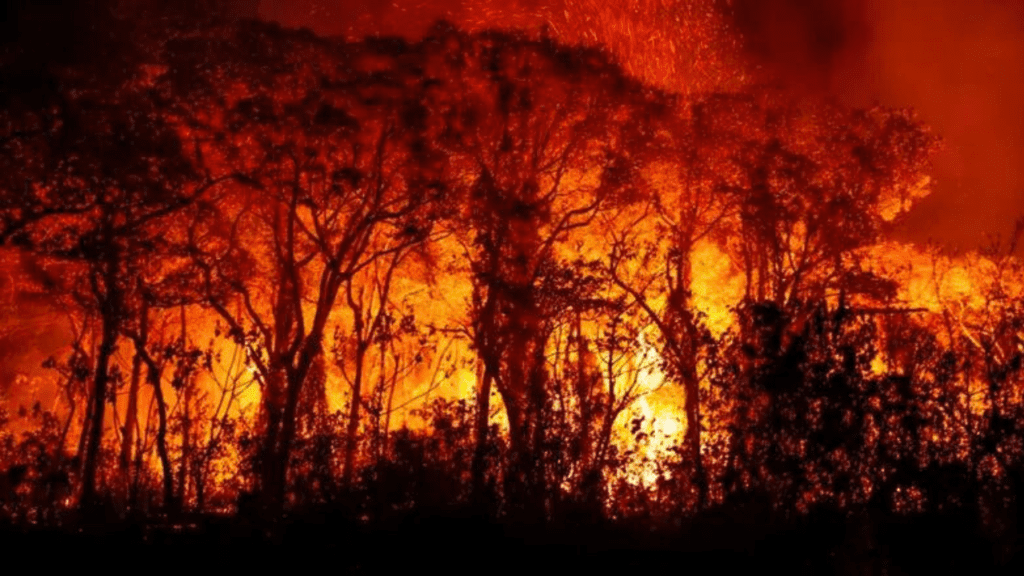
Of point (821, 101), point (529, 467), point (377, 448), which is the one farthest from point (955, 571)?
point (821, 101)

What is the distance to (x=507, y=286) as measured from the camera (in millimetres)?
22703

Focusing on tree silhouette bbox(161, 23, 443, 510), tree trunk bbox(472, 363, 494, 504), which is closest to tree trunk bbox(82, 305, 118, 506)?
tree silhouette bbox(161, 23, 443, 510)

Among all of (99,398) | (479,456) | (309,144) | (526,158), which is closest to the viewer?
(479,456)

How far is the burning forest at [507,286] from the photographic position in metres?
13.6

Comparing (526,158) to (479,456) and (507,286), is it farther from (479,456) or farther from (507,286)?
(479,456)

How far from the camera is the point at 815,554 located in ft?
43.0

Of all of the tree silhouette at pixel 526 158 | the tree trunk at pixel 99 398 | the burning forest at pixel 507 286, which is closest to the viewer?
the burning forest at pixel 507 286

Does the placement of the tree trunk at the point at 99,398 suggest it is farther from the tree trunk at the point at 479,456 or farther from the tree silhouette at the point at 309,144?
the tree trunk at the point at 479,456

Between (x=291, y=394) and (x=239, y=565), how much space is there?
7.62m

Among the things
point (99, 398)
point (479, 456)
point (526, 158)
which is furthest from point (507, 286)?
point (479, 456)

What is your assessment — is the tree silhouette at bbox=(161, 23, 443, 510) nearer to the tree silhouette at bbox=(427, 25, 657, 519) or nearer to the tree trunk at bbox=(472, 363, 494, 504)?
the tree silhouette at bbox=(427, 25, 657, 519)

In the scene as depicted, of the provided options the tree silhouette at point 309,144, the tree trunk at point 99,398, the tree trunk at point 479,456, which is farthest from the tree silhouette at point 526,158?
the tree trunk at point 99,398

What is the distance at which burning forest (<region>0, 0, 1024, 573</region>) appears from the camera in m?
13.6

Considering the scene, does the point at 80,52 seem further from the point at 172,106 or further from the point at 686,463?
the point at 686,463
